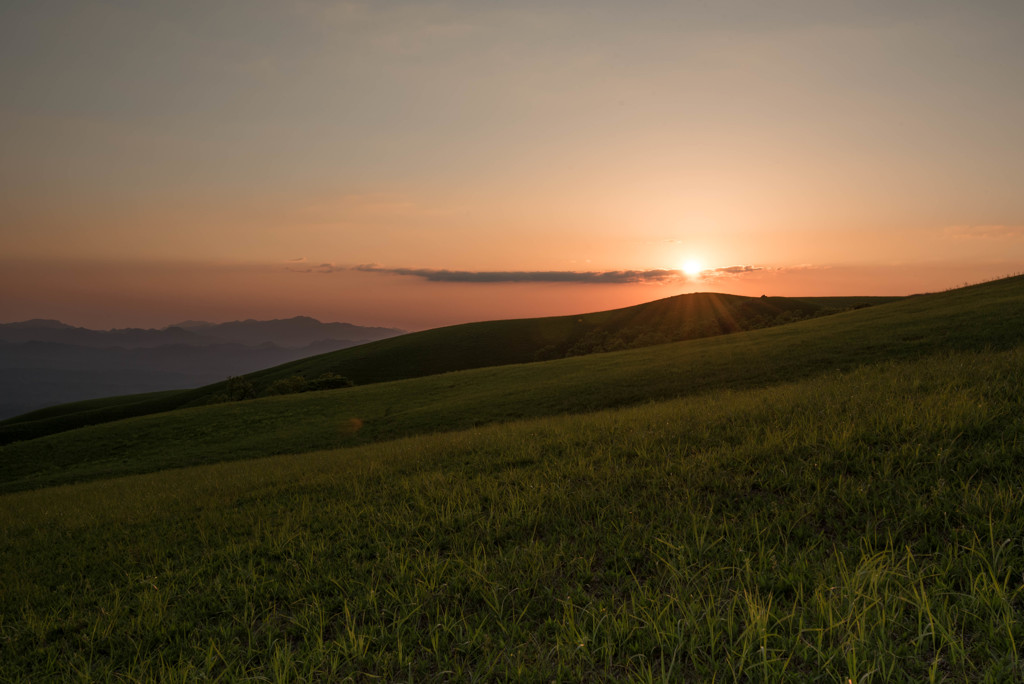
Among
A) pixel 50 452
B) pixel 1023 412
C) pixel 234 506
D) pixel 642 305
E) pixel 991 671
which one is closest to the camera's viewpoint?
pixel 991 671

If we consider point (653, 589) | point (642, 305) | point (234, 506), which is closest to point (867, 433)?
point (653, 589)

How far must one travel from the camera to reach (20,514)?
16.3 meters

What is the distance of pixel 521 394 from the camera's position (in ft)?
109

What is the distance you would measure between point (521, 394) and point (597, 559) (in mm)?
26992

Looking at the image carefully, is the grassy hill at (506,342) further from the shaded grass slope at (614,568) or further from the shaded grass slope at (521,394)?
the shaded grass slope at (614,568)

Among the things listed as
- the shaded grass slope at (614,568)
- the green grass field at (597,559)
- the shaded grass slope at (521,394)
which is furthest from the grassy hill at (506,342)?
the shaded grass slope at (614,568)

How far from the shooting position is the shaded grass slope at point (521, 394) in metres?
26.9

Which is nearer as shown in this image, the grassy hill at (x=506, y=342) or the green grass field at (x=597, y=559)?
the green grass field at (x=597, y=559)

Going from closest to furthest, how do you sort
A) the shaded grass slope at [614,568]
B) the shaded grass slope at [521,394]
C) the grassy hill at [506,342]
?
the shaded grass slope at [614,568] → the shaded grass slope at [521,394] → the grassy hill at [506,342]

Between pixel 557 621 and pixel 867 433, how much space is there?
7.17m

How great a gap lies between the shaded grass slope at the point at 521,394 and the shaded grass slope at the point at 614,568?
656 inches

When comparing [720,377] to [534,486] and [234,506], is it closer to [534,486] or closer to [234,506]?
[534,486]

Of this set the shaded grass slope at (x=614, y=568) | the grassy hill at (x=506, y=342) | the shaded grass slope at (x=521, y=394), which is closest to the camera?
the shaded grass slope at (x=614, y=568)

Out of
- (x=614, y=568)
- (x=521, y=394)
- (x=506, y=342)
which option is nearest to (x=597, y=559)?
(x=614, y=568)
